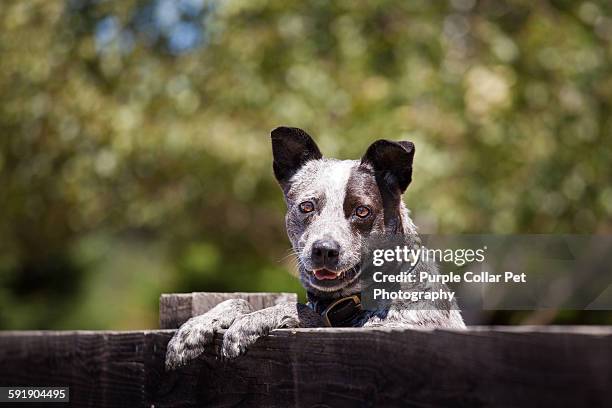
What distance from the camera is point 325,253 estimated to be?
3203mm

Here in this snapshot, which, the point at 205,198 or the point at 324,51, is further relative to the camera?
the point at 205,198

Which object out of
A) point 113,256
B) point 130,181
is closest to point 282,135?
point 130,181

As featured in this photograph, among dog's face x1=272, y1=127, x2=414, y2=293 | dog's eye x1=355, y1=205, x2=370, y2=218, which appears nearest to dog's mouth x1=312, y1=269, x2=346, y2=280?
dog's face x1=272, y1=127, x2=414, y2=293

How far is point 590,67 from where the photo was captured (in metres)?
10.4

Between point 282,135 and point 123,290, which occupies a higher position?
point 123,290

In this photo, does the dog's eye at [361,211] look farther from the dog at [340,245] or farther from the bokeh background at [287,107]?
the bokeh background at [287,107]

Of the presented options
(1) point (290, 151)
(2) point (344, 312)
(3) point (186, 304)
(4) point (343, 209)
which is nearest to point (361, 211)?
(4) point (343, 209)

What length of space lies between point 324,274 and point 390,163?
0.46m

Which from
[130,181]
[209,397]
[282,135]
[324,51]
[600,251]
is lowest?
[209,397]

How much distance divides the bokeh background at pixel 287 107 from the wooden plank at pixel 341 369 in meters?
6.90

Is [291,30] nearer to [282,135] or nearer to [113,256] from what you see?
[113,256]

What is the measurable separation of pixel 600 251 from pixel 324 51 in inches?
151

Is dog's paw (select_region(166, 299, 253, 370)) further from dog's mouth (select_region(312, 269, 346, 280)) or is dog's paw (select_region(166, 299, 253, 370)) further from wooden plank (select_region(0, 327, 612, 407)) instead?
dog's mouth (select_region(312, 269, 346, 280))

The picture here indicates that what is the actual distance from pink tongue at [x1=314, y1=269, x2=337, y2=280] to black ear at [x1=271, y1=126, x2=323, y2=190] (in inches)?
21.7
